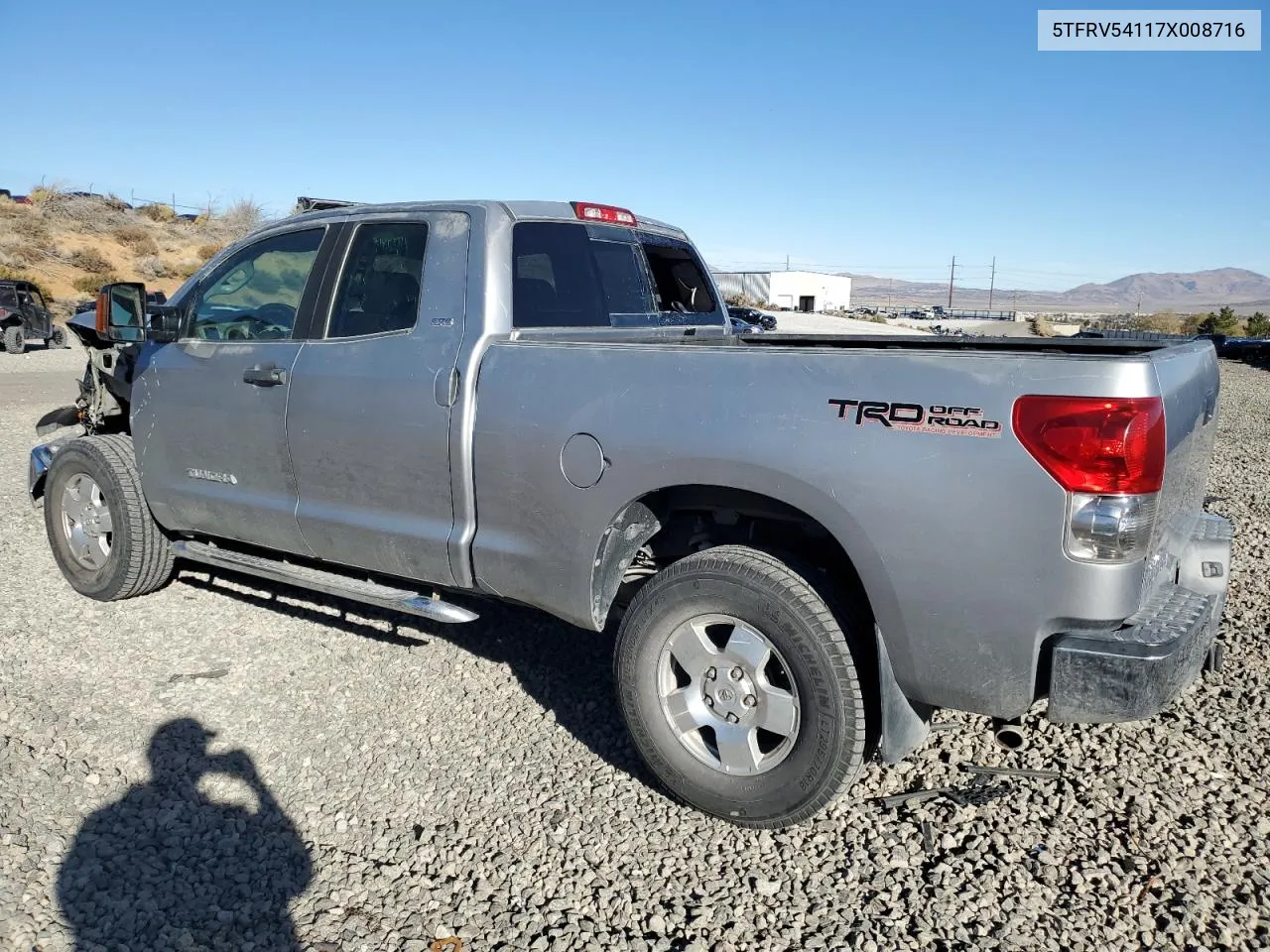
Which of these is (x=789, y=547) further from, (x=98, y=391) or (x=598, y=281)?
(x=98, y=391)

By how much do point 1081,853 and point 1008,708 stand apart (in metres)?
0.68

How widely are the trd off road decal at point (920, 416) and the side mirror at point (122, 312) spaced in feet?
12.6

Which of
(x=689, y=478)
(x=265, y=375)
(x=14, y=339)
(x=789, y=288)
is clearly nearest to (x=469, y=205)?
(x=265, y=375)

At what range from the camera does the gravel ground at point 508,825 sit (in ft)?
9.16

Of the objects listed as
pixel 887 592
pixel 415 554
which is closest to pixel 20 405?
pixel 415 554

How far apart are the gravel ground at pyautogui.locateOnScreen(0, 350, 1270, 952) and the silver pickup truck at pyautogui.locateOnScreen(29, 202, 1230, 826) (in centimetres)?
37

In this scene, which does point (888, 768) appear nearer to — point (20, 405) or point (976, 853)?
point (976, 853)

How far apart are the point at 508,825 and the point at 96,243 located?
43.6 m

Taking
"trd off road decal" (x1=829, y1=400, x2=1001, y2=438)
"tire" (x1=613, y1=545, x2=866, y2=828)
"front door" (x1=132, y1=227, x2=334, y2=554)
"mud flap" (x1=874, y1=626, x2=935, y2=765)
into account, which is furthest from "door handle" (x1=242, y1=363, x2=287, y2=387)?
"mud flap" (x1=874, y1=626, x2=935, y2=765)

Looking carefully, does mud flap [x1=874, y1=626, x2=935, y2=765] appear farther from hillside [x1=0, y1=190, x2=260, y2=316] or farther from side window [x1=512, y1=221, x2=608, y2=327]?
hillside [x1=0, y1=190, x2=260, y2=316]

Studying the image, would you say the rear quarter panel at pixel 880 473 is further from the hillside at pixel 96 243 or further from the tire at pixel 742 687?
the hillside at pixel 96 243

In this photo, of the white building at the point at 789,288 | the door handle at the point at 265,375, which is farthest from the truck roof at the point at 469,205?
the white building at the point at 789,288

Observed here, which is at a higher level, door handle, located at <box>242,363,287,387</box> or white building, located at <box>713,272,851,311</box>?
white building, located at <box>713,272,851,311</box>

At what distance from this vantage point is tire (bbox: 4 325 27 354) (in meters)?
21.5
